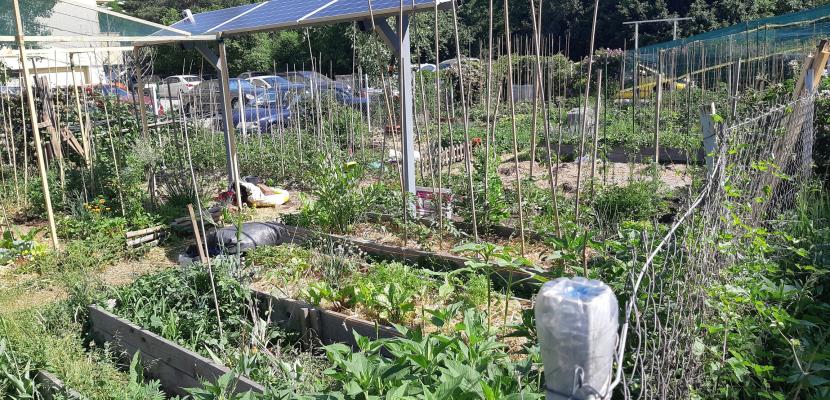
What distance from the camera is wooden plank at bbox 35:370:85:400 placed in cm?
346

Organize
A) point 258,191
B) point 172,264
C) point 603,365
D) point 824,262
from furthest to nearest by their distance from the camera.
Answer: point 258,191 < point 172,264 < point 824,262 < point 603,365

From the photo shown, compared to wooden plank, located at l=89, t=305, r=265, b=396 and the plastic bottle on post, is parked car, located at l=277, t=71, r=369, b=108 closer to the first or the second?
wooden plank, located at l=89, t=305, r=265, b=396

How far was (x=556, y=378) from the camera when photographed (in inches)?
48.6

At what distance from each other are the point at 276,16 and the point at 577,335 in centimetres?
765

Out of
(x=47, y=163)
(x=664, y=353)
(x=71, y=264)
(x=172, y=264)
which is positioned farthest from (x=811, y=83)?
(x=47, y=163)

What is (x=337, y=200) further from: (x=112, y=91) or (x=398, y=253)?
(x=112, y=91)

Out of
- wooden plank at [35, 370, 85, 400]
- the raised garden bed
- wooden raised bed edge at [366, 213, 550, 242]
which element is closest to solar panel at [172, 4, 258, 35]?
wooden raised bed edge at [366, 213, 550, 242]

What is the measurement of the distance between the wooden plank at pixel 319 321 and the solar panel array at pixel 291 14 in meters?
2.68

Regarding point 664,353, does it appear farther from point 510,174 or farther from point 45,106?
point 45,106

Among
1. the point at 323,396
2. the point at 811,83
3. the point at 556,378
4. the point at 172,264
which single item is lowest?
the point at 172,264

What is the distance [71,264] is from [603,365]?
5.88 m

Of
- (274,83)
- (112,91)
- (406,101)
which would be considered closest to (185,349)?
(406,101)

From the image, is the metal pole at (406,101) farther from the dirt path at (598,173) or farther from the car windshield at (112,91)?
the car windshield at (112,91)

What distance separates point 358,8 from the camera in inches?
263
